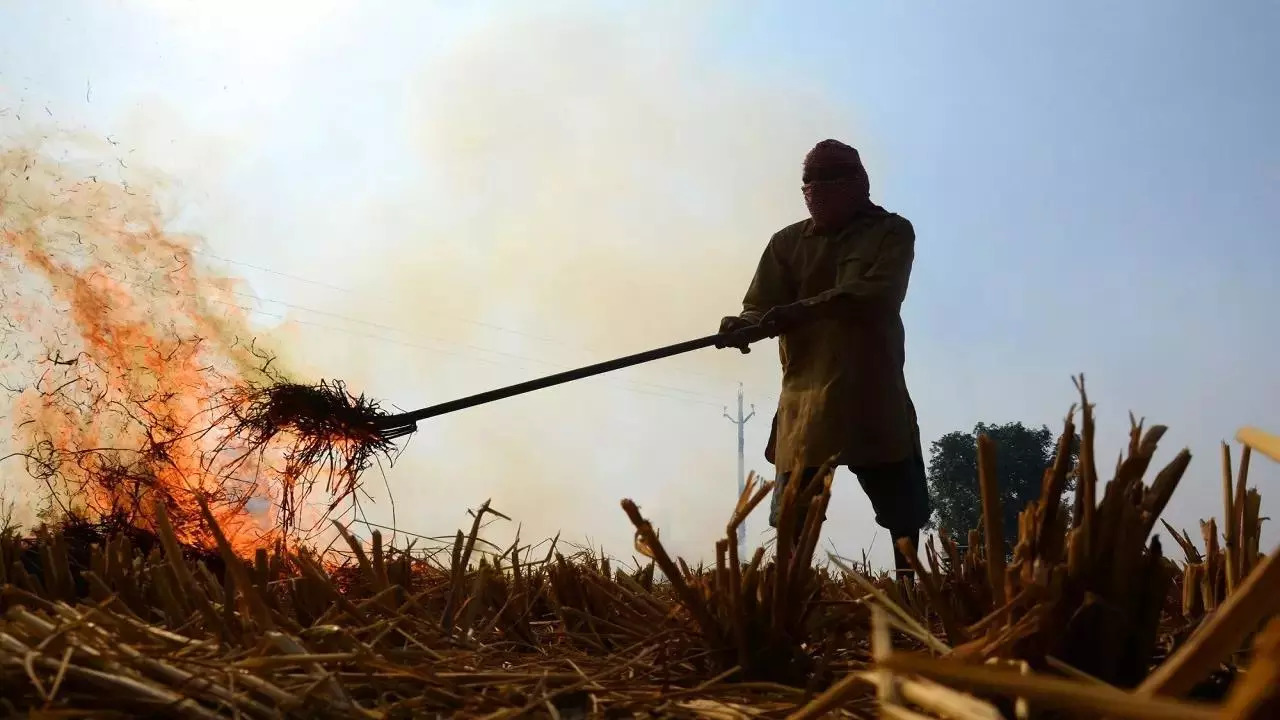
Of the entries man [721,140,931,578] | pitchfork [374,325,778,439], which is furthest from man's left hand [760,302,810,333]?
pitchfork [374,325,778,439]

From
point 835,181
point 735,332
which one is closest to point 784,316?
point 735,332

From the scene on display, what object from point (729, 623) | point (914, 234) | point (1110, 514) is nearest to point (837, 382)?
point (914, 234)

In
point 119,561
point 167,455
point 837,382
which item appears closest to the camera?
point 119,561

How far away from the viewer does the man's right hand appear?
16.7ft

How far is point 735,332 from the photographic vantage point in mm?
5109

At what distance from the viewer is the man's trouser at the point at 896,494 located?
4902 millimetres

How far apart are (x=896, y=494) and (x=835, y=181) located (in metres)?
1.65

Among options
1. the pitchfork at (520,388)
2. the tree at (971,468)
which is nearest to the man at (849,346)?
the pitchfork at (520,388)

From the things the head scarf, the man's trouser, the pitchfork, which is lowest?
the man's trouser

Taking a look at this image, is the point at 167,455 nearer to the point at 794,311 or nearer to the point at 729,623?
the point at 794,311

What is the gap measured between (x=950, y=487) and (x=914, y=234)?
29184 mm

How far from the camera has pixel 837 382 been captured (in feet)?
15.9

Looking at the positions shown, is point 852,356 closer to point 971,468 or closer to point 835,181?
point 835,181

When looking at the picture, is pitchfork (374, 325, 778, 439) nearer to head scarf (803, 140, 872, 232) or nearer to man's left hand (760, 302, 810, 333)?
man's left hand (760, 302, 810, 333)
